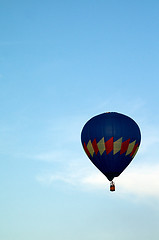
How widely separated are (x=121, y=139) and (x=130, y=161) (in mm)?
2916

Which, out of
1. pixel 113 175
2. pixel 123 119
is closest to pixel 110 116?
pixel 123 119

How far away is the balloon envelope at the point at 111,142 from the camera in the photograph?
3344cm

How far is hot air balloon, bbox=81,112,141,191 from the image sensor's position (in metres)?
33.4

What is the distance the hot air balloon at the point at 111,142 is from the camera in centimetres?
3344

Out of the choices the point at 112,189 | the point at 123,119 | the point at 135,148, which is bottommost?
the point at 112,189

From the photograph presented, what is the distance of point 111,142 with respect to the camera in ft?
110

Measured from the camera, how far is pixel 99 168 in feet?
112

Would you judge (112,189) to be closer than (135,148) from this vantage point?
Yes

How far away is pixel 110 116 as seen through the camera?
3453cm

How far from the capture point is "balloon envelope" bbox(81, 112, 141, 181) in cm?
3344

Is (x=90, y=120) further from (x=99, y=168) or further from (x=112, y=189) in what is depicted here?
(x=112, y=189)

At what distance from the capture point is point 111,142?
33438 millimetres

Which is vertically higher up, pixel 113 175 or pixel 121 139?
pixel 121 139

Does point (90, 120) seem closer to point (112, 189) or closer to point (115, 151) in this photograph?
point (115, 151)
